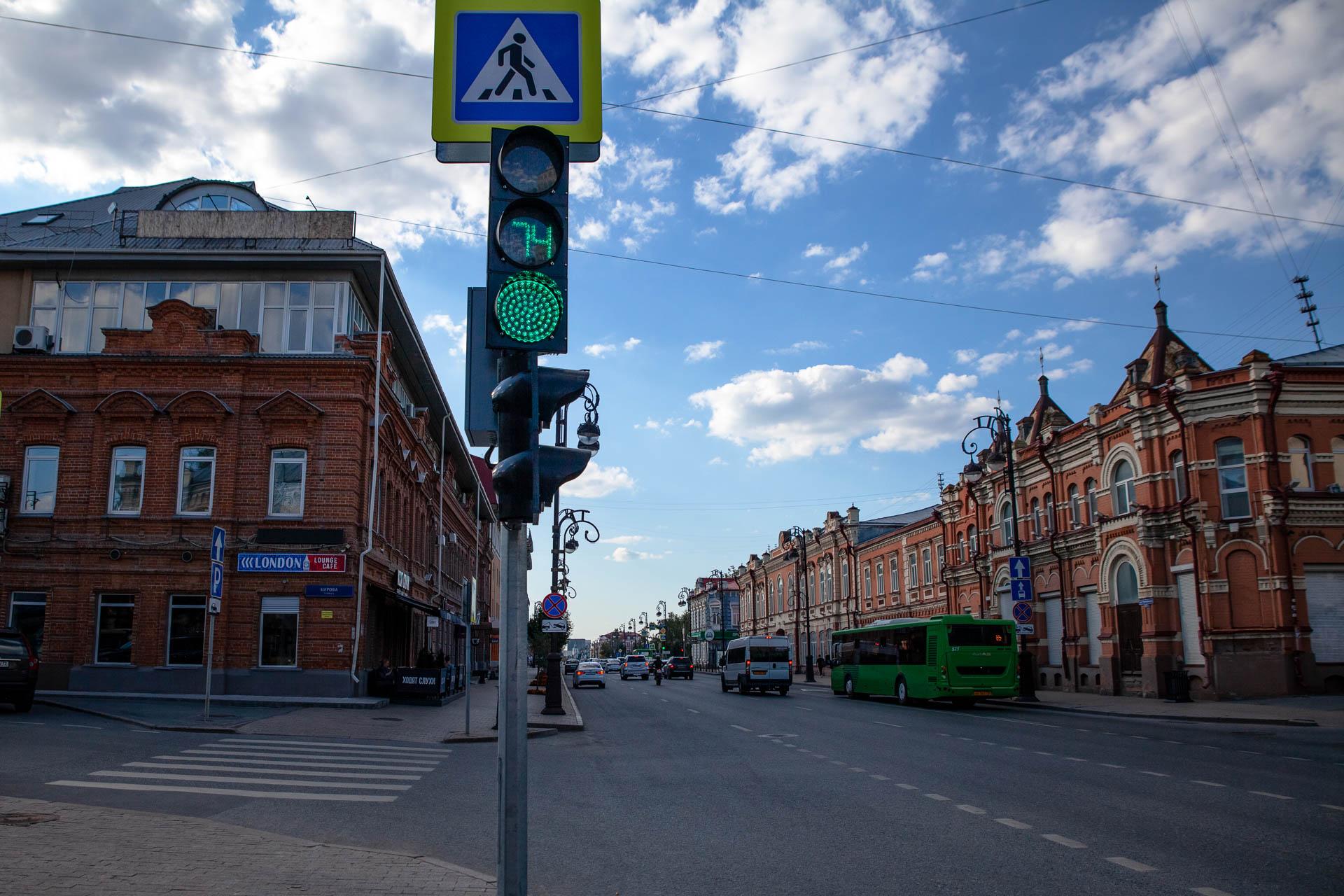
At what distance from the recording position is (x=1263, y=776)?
1238 centimetres

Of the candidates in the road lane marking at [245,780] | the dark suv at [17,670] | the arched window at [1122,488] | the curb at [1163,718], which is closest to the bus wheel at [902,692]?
the curb at [1163,718]

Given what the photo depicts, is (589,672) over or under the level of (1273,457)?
under

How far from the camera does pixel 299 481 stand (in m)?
26.3

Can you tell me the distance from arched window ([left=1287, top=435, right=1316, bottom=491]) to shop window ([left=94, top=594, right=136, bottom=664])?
3282 centimetres

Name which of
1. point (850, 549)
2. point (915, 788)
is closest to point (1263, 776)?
point (915, 788)

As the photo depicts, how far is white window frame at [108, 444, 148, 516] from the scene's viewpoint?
26.2 metres

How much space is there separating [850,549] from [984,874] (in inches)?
2399

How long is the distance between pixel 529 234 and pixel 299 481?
23.7m

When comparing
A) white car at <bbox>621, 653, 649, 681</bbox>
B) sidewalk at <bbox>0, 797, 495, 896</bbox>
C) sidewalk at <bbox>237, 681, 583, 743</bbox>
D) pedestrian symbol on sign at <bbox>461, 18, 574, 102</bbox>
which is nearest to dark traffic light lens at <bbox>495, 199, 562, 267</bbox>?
pedestrian symbol on sign at <bbox>461, 18, 574, 102</bbox>

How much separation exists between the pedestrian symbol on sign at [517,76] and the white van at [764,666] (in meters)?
37.8

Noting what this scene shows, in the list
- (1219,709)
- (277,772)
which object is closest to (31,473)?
(277,772)

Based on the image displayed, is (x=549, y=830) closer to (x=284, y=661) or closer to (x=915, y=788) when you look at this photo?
(x=915, y=788)

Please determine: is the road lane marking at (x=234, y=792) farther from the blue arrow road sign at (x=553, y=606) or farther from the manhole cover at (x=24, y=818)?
the blue arrow road sign at (x=553, y=606)

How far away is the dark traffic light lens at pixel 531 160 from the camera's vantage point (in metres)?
4.52
